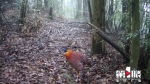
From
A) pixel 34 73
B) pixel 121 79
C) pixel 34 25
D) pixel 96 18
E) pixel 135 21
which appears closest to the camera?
pixel 135 21

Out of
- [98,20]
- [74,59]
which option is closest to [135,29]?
[74,59]

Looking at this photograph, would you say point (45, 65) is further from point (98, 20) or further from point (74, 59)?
point (98, 20)

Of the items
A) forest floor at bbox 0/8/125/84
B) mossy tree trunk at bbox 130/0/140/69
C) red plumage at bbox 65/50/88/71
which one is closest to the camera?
mossy tree trunk at bbox 130/0/140/69

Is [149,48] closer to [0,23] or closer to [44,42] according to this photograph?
[44,42]

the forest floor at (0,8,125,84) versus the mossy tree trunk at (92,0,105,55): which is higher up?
A: the mossy tree trunk at (92,0,105,55)

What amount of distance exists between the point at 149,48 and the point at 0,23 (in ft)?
26.9

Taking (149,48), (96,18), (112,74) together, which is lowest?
(112,74)

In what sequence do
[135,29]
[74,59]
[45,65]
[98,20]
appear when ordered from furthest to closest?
[98,20] → [45,65] → [74,59] → [135,29]

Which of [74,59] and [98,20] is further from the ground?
[98,20]

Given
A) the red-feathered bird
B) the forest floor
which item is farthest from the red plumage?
Result: the forest floor

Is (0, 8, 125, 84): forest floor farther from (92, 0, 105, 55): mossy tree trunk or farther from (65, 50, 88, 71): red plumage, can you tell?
(65, 50, 88, 71): red plumage

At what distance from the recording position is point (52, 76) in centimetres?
594

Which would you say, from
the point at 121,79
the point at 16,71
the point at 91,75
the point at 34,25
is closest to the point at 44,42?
the point at 34,25

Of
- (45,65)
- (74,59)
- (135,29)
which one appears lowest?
(45,65)
